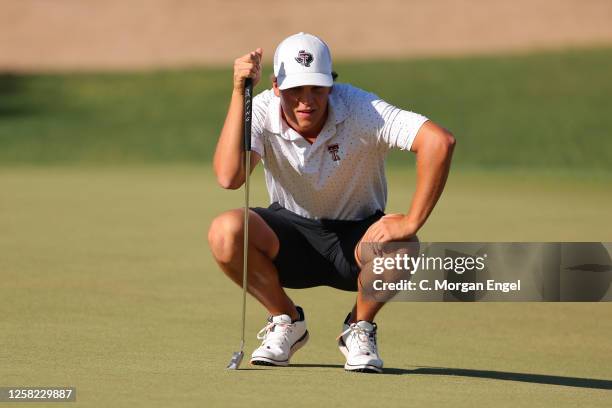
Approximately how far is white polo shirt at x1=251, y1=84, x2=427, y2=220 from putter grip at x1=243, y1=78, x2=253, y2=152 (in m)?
0.16

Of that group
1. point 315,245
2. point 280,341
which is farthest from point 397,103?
point 280,341

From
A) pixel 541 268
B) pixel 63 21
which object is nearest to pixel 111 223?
pixel 541 268

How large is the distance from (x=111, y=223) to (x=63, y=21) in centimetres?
2605

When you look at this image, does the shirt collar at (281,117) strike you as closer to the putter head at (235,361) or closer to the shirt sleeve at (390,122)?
the shirt sleeve at (390,122)

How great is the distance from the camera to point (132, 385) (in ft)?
17.0

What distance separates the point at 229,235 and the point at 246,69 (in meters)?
0.70

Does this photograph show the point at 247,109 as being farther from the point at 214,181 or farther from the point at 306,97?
the point at 214,181

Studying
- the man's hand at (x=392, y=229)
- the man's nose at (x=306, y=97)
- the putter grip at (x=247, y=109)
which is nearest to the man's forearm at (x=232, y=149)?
the putter grip at (x=247, y=109)

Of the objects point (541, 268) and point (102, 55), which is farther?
point (102, 55)

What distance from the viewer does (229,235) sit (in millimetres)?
5883

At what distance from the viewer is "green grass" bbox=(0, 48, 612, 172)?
67.6ft

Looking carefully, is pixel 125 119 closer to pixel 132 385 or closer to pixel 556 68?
pixel 556 68

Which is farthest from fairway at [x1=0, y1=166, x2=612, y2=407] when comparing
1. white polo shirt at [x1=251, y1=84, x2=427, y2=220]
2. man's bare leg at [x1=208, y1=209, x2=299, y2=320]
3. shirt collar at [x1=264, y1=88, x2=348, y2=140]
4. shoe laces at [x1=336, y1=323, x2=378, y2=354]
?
shirt collar at [x1=264, y1=88, x2=348, y2=140]

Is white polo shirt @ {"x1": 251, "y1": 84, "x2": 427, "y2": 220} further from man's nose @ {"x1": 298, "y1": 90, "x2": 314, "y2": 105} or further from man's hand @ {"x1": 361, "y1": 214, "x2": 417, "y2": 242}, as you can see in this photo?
man's hand @ {"x1": 361, "y1": 214, "x2": 417, "y2": 242}
